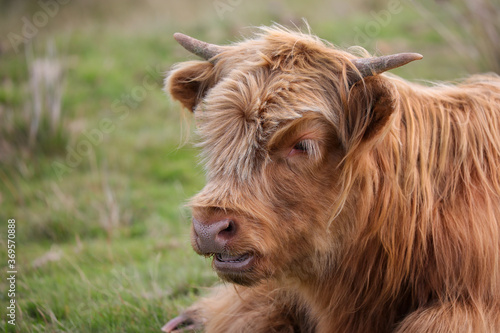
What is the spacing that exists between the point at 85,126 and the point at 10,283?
372 cm

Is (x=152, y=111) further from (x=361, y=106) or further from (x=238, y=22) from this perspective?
(x=361, y=106)

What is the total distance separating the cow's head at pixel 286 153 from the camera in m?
2.47

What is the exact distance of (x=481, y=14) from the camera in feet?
20.7

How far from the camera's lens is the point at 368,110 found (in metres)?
2.50

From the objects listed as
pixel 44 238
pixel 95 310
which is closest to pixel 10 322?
pixel 95 310

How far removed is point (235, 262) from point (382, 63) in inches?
41.6
